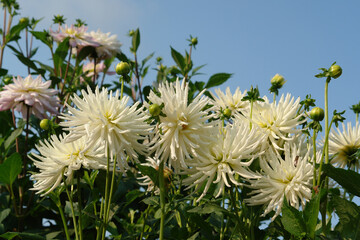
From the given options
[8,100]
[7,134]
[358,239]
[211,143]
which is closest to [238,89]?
[211,143]

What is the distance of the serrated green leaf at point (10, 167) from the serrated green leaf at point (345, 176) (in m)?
1.38

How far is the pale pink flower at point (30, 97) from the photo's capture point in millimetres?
2322

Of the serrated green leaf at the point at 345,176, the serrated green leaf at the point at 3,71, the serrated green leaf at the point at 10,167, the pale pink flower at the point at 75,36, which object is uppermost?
the pale pink flower at the point at 75,36

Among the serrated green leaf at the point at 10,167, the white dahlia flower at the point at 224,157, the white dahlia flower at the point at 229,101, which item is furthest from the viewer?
the serrated green leaf at the point at 10,167

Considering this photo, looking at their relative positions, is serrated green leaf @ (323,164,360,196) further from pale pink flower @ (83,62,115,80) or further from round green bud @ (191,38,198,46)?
pale pink flower @ (83,62,115,80)

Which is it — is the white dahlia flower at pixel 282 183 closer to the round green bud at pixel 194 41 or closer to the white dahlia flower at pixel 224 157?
the white dahlia flower at pixel 224 157

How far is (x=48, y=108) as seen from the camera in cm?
235

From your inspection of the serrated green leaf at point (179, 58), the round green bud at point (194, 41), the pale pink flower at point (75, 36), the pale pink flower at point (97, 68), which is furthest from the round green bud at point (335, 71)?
the pale pink flower at point (97, 68)

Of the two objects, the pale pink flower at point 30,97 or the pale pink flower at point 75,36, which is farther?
the pale pink flower at point 75,36

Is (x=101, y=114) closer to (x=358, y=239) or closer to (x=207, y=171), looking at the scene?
(x=207, y=171)

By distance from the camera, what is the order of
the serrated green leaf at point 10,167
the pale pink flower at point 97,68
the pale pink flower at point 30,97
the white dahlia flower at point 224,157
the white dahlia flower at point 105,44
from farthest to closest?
the pale pink flower at point 97,68 < the white dahlia flower at point 105,44 < the pale pink flower at point 30,97 < the serrated green leaf at point 10,167 < the white dahlia flower at point 224,157

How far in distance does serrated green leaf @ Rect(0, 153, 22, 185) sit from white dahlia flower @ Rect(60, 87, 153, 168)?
34.8 inches

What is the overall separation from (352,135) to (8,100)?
1.71 m

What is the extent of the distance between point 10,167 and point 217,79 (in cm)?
127
